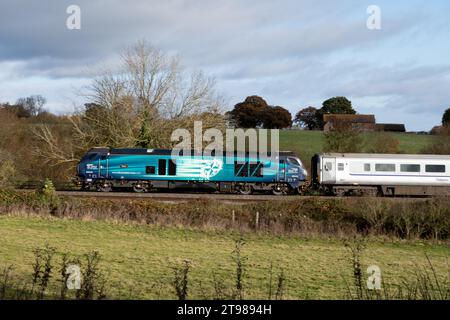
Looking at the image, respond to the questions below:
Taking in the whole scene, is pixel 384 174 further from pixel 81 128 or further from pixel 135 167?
pixel 81 128

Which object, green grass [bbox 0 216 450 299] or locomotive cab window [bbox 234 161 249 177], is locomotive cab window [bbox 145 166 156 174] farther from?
green grass [bbox 0 216 450 299]

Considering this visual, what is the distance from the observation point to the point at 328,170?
30.9 m

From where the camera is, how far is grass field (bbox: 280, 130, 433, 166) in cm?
4803

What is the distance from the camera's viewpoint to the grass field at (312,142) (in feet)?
158

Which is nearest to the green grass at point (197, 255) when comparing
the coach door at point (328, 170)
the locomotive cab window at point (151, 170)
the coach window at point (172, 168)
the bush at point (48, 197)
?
the bush at point (48, 197)

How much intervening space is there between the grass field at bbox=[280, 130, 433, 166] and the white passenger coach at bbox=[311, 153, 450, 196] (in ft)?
42.6

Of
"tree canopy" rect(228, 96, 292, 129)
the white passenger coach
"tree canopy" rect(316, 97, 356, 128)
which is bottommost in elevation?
the white passenger coach

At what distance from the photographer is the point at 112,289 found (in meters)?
8.93

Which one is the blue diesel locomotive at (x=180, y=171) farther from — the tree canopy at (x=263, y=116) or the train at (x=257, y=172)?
the tree canopy at (x=263, y=116)

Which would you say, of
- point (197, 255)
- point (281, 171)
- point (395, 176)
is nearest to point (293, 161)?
point (281, 171)

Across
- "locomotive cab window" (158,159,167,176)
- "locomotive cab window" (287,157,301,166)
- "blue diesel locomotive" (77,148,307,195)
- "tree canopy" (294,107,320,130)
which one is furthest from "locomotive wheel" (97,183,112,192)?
"tree canopy" (294,107,320,130)

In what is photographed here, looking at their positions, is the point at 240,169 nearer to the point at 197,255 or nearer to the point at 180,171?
the point at 180,171

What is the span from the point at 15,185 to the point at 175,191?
9481 millimetres

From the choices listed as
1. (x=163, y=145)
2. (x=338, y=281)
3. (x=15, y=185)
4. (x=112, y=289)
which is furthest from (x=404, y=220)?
(x=163, y=145)
